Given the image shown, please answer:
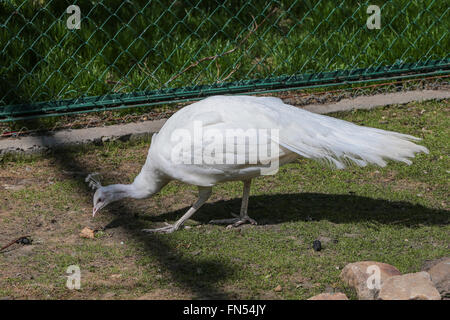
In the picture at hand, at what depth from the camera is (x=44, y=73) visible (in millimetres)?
5559

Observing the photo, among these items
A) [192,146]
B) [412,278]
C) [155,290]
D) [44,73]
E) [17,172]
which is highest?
[412,278]

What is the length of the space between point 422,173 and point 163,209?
5.63 feet

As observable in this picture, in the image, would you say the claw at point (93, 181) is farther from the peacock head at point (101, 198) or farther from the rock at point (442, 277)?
the rock at point (442, 277)

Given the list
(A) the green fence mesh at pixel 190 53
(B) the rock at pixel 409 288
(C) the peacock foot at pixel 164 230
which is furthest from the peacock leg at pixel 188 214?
(A) the green fence mesh at pixel 190 53

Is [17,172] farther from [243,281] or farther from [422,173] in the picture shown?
[422,173]

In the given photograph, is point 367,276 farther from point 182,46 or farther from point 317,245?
point 182,46

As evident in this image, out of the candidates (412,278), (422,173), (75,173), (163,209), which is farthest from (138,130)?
(412,278)

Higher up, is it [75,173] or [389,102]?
[389,102]

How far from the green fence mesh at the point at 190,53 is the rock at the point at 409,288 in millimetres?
2919

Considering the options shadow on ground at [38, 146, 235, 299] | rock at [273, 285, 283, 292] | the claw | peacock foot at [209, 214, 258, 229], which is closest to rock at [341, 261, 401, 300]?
rock at [273, 285, 283, 292]

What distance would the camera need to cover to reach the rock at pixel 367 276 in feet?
10.3
